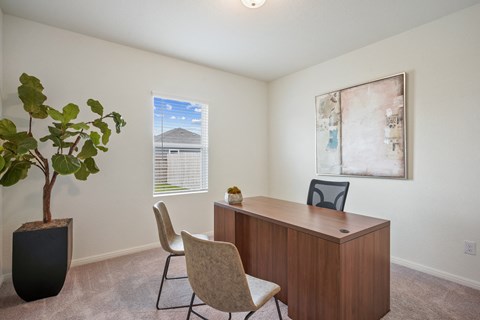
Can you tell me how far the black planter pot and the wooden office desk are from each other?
1.67m

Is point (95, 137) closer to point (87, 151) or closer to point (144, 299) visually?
point (87, 151)

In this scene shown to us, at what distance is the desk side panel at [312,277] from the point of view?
1.45 metres

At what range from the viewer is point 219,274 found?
1.17 m

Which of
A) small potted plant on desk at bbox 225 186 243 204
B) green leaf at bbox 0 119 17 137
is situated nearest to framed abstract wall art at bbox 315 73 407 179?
small potted plant on desk at bbox 225 186 243 204

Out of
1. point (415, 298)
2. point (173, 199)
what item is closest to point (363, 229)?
point (415, 298)

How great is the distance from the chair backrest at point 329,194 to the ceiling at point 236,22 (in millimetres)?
1717

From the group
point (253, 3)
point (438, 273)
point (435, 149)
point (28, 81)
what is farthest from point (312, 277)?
point (28, 81)

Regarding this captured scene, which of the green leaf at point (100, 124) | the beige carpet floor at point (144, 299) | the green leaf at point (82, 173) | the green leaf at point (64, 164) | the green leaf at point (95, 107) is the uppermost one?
the green leaf at point (95, 107)

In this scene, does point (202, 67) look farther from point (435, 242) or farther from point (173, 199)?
point (435, 242)

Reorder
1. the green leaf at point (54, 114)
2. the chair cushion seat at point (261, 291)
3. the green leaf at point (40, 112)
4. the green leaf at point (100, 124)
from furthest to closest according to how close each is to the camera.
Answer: the green leaf at point (100, 124) → the green leaf at point (40, 112) → the green leaf at point (54, 114) → the chair cushion seat at point (261, 291)

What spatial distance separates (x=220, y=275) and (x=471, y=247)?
258 cm

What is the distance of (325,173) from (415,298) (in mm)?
1803

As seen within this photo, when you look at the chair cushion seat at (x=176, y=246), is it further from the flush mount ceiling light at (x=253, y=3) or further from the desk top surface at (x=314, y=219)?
the flush mount ceiling light at (x=253, y=3)

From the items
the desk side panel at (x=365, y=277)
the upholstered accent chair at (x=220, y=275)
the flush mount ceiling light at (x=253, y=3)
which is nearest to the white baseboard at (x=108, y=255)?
the upholstered accent chair at (x=220, y=275)
